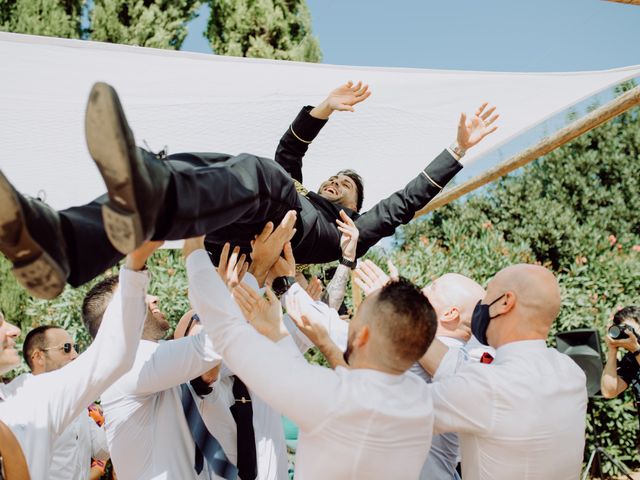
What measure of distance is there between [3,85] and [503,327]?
2.94 metres

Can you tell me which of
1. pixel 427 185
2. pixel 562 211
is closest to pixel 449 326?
pixel 427 185

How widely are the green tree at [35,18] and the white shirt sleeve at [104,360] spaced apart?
34.4ft

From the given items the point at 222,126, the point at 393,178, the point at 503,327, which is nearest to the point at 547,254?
the point at 393,178

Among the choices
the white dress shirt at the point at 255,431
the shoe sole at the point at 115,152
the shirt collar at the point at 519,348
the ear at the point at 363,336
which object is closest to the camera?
the shoe sole at the point at 115,152

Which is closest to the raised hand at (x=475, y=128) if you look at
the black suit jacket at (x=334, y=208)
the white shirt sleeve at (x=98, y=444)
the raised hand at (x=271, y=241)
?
the black suit jacket at (x=334, y=208)

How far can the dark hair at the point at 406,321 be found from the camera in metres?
1.91

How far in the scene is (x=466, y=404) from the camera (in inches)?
85.7

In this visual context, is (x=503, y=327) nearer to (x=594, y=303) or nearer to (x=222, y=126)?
(x=222, y=126)

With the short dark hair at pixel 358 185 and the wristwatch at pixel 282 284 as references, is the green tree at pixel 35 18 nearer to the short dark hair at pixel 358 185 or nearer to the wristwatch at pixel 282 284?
the short dark hair at pixel 358 185

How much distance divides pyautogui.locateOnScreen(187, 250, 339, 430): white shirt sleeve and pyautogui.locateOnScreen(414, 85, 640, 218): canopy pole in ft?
8.07

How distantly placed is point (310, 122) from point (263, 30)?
33.6ft

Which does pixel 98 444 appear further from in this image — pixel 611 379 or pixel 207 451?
pixel 611 379

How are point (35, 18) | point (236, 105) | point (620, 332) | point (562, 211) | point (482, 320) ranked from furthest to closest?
point (562, 211), point (35, 18), point (620, 332), point (236, 105), point (482, 320)

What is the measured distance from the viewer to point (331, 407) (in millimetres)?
1845
